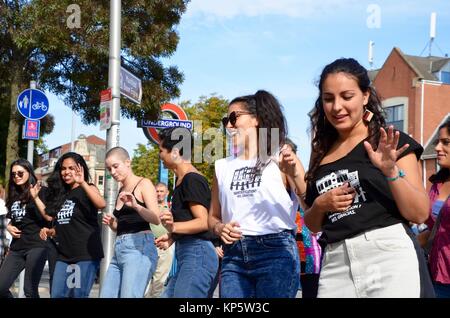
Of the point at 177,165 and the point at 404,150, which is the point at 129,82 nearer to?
the point at 177,165

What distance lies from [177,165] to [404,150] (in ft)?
8.69

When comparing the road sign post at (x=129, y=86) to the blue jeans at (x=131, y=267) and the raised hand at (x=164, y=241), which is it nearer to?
the blue jeans at (x=131, y=267)

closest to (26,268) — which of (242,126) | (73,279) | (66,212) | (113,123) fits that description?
(66,212)

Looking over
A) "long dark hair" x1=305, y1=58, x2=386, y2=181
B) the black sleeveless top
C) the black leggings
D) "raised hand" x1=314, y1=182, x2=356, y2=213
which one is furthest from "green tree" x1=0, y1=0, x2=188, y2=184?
"raised hand" x1=314, y1=182, x2=356, y2=213

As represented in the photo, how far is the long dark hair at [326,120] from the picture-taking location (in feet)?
10.4

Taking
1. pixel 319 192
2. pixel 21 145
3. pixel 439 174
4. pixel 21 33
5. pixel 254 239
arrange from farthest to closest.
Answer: pixel 21 145
pixel 21 33
pixel 439 174
pixel 254 239
pixel 319 192

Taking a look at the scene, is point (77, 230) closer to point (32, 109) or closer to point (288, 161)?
point (288, 161)

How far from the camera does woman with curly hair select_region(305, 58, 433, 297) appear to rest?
2.89 metres

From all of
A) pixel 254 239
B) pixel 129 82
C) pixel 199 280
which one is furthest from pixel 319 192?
pixel 129 82

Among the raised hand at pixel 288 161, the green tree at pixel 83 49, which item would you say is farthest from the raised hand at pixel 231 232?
the green tree at pixel 83 49

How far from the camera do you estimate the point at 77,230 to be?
6680mm

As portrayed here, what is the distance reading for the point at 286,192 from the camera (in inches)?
170

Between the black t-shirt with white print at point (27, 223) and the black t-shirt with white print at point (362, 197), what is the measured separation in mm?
5514

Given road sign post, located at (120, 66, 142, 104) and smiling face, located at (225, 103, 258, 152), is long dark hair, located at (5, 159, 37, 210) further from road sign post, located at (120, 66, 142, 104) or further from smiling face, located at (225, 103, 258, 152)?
smiling face, located at (225, 103, 258, 152)
